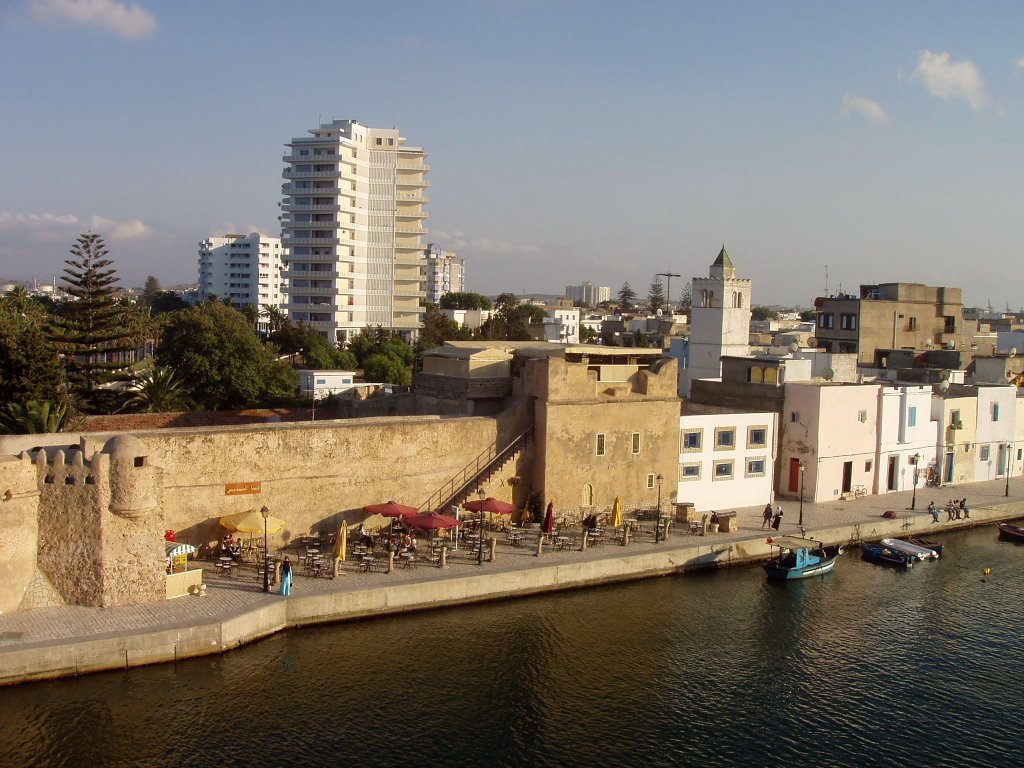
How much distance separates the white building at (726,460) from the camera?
102ft

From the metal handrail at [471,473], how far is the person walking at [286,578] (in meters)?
5.80

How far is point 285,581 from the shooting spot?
2120cm

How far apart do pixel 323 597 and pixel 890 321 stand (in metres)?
50.1

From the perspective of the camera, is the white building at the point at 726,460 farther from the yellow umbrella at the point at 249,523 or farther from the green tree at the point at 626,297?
the green tree at the point at 626,297

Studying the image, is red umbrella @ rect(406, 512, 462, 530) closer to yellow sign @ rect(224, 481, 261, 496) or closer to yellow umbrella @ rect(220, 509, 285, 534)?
yellow umbrella @ rect(220, 509, 285, 534)

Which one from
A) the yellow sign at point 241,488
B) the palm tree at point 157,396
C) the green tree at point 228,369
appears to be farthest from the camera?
the green tree at point 228,369

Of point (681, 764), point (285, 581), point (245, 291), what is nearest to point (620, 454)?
point (285, 581)

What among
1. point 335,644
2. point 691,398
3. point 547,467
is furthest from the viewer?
point 691,398

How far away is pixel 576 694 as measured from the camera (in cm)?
1883

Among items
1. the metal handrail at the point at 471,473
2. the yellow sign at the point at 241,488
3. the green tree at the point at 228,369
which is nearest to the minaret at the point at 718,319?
the green tree at the point at 228,369

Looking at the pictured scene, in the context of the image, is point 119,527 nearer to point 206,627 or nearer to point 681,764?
point 206,627

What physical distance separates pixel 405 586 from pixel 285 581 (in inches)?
108

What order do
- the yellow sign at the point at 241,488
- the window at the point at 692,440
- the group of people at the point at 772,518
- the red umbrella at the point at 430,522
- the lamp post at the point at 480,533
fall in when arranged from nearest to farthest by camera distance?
1. the yellow sign at the point at 241,488
2. the lamp post at the point at 480,533
3. the red umbrella at the point at 430,522
4. the group of people at the point at 772,518
5. the window at the point at 692,440

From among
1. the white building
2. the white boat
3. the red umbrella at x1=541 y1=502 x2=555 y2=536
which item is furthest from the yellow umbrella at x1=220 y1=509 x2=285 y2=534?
the white boat
